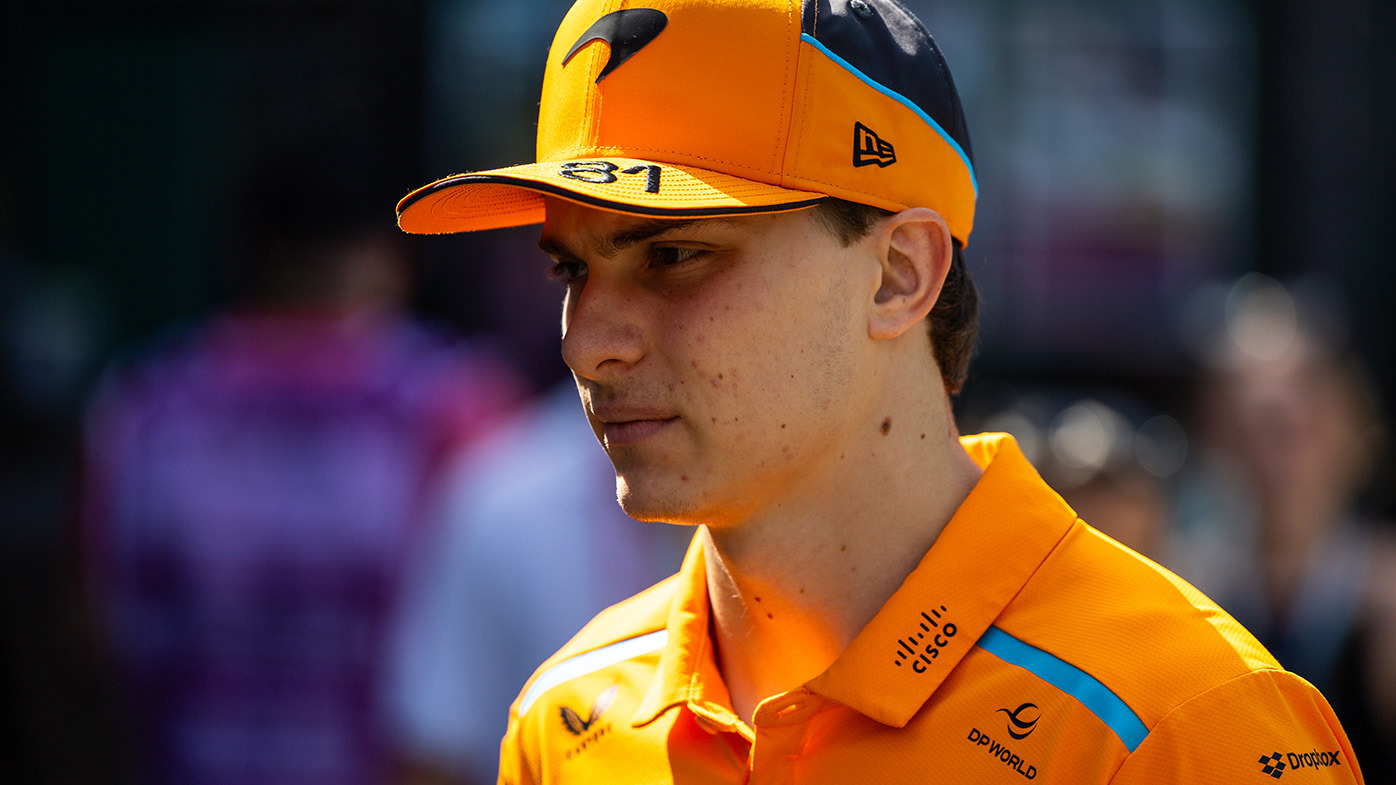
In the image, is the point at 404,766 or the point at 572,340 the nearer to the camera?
the point at 572,340

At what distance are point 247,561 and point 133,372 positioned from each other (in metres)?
0.97

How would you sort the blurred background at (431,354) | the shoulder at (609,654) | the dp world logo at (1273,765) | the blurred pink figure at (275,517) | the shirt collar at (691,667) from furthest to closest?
the blurred pink figure at (275,517) → the blurred background at (431,354) → the shoulder at (609,654) → the shirt collar at (691,667) → the dp world logo at (1273,765)

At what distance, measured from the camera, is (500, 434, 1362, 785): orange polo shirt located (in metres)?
1.64

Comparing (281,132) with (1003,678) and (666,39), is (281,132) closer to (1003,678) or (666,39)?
(666,39)

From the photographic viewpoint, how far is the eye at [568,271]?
2.09m

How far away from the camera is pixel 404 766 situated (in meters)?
Result: 3.79

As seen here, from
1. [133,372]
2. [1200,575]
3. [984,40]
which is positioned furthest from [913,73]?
[984,40]

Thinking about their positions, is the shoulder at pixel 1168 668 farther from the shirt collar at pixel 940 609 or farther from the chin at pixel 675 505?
the chin at pixel 675 505

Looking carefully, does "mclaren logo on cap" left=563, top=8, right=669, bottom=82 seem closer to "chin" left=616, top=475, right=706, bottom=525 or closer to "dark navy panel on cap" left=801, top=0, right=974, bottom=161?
"dark navy panel on cap" left=801, top=0, right=974, bottom=161

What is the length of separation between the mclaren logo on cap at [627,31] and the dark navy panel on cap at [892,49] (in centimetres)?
22

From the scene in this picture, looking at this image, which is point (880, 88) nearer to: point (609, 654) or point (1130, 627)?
point (1130, 627)

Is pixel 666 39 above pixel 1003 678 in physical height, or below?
above

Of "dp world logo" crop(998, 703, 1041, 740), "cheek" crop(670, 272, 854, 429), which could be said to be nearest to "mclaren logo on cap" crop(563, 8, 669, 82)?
"cheek" crop(670, 272, 854, 429)

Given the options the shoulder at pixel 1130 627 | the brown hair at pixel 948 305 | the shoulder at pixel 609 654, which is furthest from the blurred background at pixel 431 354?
the shoulder at pixel 1130 627
